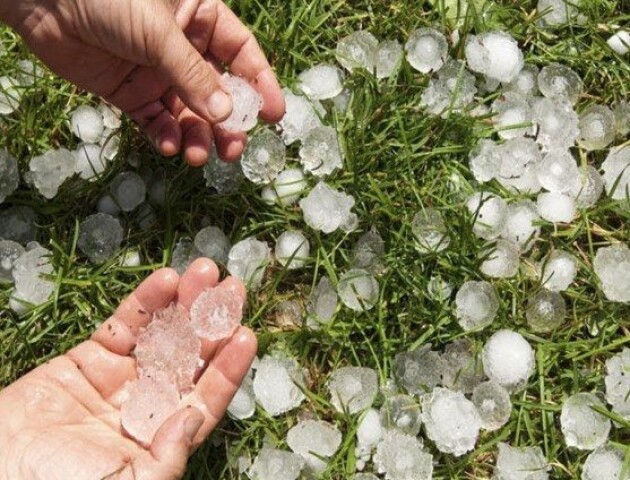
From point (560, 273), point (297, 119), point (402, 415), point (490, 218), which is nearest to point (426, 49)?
point (297, 119)

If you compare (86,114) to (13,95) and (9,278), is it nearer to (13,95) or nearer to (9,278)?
(13,95)

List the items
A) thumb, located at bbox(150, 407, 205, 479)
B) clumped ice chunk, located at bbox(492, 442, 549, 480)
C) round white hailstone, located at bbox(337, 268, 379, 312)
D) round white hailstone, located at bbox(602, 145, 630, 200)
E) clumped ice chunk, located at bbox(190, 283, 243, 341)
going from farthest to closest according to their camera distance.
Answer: round white hailstone, located at bbox(602, 145, 630, 200) < round white hailstone, located at bbox(337, 268, 379, 312) < clumped ice chunk, located at bbox(492, 442, 549, 480) < clumped ice chunk, located at bbox(190, 283, 243, 341) < thumb, located at bbox(150, 407, 205, 479)

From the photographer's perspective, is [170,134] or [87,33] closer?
[87,33]

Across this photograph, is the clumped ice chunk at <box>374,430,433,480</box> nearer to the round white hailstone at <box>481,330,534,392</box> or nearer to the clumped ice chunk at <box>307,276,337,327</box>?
the round white hailstone at <box>481,330,534,392</box>

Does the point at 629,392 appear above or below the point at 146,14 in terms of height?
below

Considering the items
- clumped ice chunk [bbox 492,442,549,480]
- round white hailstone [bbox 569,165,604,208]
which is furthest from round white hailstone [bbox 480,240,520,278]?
clumped ice chunk [bbox 492,442,549,480]

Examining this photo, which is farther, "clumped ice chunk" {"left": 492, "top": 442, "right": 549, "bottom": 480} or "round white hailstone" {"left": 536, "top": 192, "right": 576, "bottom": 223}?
"round white hailstone" {"left": 536, "top": 192, "right": 576, "bottom": 223}

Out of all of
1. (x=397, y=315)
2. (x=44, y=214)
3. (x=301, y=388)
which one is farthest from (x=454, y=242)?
(x=44, y=214)

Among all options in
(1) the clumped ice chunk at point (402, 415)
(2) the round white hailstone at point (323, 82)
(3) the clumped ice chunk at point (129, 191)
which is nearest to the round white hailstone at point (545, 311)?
(1) the clumped ice chunk at point (402, 415)
